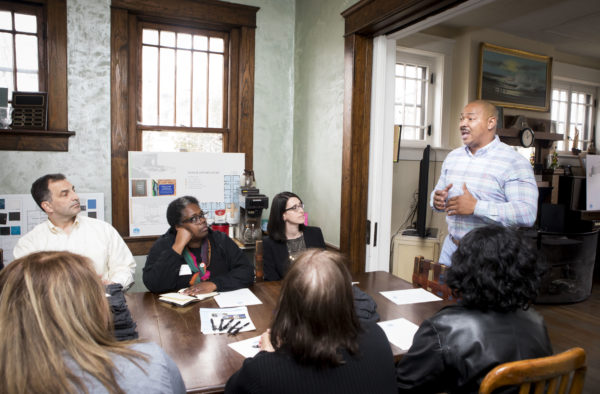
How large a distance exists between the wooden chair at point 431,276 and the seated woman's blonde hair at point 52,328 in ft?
5.40

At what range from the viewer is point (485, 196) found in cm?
234

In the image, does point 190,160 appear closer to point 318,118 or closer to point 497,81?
point 318,118

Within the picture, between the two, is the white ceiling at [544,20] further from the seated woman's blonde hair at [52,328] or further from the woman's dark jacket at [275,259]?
the seated woman's blonde hair at [52,328]

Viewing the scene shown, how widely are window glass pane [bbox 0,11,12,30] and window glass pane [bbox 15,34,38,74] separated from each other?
87 mm

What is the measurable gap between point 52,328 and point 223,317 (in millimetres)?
936

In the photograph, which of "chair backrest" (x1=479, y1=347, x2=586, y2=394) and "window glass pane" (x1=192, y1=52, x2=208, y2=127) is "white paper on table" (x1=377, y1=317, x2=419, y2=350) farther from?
"window glass pane" (x1=192, y1=52, x2=208, y2=127)

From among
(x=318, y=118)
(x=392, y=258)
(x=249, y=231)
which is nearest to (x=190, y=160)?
(x=249, y=231)

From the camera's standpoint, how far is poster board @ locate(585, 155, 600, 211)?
5.49 m

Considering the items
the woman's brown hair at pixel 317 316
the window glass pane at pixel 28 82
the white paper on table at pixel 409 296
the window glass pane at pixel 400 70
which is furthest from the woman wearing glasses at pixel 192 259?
the window glass pane at pixel 400 70

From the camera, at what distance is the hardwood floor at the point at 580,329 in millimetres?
2885

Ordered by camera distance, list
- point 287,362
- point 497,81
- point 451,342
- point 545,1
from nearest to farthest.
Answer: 1. point 287,362
2. point 451,342
3. point 545,1
4. point 497,81

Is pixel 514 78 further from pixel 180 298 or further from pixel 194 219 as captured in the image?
pixel 180 298

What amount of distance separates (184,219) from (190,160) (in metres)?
1.35

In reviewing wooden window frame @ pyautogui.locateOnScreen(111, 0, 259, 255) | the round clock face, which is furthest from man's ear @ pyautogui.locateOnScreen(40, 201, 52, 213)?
the round clock face
